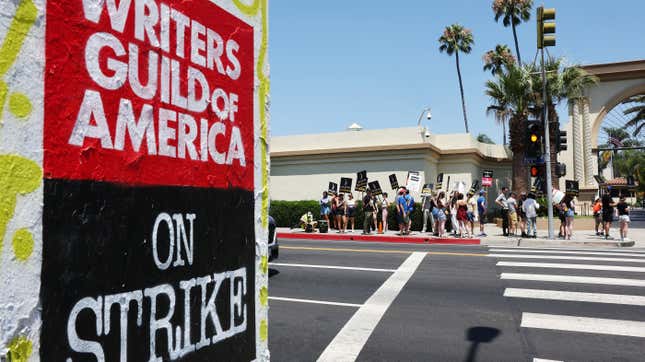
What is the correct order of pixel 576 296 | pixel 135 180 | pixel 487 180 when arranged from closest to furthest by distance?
pixel 135 180
pixel 576 296
pixel 487 180

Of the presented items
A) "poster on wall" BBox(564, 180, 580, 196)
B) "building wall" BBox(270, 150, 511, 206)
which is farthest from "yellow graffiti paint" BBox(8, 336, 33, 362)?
"building wall" BBox(270, 150, 511, 206)

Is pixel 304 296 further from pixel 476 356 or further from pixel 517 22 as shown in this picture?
pixel 517 22

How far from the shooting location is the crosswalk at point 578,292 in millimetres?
5918

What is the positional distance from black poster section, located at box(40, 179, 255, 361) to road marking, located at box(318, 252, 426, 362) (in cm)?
350

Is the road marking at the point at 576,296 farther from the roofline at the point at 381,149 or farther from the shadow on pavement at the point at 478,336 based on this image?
the roofline at the point at 381,149

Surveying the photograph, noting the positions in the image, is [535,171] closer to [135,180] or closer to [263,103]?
[263,103]

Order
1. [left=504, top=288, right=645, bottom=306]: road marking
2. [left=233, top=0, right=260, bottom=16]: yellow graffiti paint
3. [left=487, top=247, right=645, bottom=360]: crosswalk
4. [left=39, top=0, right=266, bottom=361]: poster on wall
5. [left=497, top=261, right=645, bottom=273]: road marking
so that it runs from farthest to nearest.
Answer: [left=497, top=261, right=645, bottom=273]: road marking → [left=504, top=288, right=645, bottom=306]: road marking → [left=487, top=247, right=645, bottom=360]: crosswalk → [left=233, top=0, right=260, bottom=16]: yellow graffiti paint → [left=39, top=0, right=266, bottom=361]: poster on wall

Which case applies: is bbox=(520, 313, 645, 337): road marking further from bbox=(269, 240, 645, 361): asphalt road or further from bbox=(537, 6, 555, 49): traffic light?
bbox=(537, 6, 555, 49): traffic light

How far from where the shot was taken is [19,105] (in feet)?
3.22

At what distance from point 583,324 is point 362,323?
277 centimetres

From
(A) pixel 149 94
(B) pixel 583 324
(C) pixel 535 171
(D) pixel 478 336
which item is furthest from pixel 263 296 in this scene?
(C) pixel 535 171

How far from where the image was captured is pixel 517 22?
37.0 m

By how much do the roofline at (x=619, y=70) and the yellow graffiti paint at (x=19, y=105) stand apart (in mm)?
35998

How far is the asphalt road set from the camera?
5.05 meters
